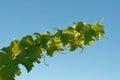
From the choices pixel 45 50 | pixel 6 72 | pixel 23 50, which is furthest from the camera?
pixel 45 50

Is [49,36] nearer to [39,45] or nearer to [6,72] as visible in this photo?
[39,45]

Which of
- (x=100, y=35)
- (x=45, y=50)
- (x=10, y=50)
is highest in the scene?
(x=100, y=35)

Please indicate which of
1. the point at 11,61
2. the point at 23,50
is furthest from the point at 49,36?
the point at 11,61

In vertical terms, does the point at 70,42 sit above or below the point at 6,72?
above

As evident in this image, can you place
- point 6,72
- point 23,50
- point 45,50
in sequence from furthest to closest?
point 45,50
point 23,50
point 6,72

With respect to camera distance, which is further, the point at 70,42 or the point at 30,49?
the point at 70,42

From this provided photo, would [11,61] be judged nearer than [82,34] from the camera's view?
Yes

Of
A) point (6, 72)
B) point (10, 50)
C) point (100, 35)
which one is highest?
point (100, 35)

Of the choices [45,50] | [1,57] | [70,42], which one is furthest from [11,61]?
[70,42]

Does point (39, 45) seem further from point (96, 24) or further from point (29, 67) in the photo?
point (96, 24)
